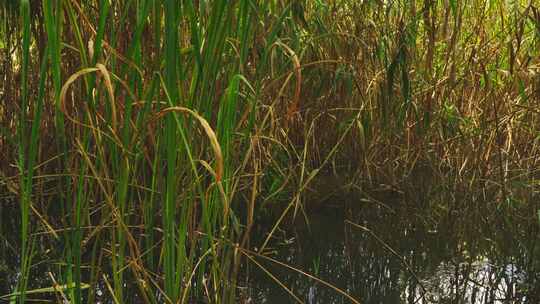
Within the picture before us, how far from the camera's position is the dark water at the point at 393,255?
142 cm

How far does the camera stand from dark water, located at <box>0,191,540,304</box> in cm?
142

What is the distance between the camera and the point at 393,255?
1.61 metres

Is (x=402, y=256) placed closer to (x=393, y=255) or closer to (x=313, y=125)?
(x=393, y=255)

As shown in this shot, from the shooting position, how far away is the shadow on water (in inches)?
56.3

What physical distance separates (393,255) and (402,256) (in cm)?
2

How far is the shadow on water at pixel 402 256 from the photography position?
1.43m

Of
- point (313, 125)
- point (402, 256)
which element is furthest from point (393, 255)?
point (313, 125)

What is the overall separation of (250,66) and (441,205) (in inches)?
23.9

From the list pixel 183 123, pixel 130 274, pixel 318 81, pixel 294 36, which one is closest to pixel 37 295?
pixel 130 274

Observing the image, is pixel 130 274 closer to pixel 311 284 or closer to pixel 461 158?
pixel 311 284

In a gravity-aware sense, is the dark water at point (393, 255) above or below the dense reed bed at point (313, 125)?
below

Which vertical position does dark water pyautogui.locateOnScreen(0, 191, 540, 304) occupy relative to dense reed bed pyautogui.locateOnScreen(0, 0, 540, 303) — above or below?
below

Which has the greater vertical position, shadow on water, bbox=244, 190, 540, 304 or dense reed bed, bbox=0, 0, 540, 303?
dense reed bed, bbox=0, 0, 540, 303

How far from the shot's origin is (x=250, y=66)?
1.76 meters
